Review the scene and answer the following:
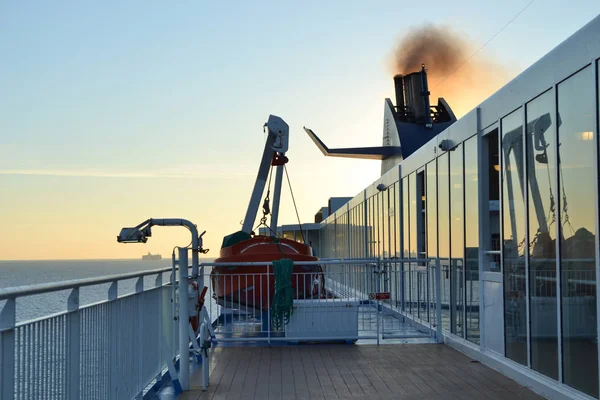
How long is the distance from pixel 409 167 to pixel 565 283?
7.53 metres

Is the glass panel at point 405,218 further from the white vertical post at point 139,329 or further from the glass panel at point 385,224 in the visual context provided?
the white vertical post at point 139,329

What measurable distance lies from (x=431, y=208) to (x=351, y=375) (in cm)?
446

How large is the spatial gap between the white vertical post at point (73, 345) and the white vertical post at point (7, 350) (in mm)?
932

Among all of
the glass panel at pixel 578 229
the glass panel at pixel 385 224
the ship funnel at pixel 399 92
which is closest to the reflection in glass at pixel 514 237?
the glass panel at pixel 578 229

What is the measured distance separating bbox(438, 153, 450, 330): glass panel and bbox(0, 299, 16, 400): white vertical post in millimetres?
7421

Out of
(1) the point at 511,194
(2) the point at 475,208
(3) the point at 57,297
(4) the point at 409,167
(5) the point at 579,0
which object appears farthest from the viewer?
(3) the point at 57,297

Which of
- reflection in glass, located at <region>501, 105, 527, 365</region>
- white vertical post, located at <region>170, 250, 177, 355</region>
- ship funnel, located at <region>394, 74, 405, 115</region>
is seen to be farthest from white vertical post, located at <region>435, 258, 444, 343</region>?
ship funnel, located at <region>394, 74, 405, 115</region>

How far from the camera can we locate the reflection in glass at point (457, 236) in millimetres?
9477

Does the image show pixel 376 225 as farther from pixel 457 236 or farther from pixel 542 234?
pixel 542 234

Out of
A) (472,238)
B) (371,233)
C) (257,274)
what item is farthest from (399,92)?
(472,238)

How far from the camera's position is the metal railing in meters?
3.37

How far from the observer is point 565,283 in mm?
5934

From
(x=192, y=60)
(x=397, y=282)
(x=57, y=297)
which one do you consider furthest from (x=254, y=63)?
(x=57, y=297)

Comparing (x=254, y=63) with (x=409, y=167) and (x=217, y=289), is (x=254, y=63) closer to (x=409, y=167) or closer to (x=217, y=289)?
(x=409, y=167)
